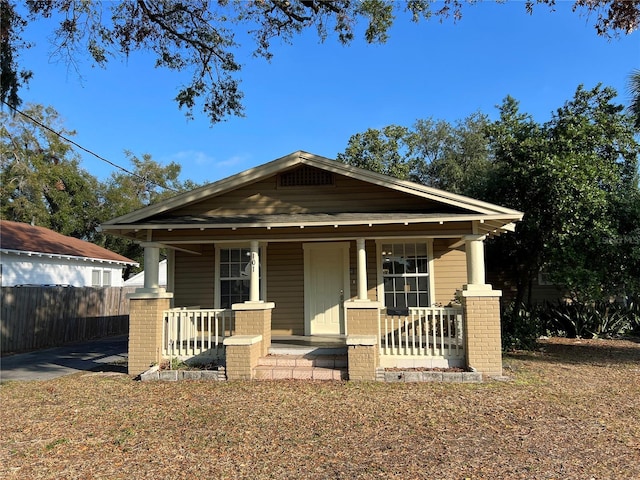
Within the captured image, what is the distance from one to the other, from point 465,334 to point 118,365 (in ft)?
23.6

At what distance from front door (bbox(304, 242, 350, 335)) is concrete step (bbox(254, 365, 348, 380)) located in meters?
2.52

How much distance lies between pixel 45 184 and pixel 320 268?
26.3m

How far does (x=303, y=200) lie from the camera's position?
31.8ft

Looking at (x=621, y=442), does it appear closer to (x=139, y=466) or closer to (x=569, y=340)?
(x=139, y=466)

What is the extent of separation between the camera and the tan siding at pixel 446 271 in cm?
1045

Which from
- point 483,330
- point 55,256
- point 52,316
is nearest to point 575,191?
point 483,330

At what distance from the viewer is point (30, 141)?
29.3 meters

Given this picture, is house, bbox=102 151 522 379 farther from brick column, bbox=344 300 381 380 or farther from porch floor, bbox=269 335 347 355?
porch floor, bbox=269 335 347 355

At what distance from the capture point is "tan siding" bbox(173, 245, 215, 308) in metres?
10.9

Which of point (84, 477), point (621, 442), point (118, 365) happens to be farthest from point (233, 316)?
point (621, 442)

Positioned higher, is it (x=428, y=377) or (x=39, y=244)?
(x=39, y=244)

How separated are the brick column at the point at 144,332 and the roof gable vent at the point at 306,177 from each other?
11.7 ft

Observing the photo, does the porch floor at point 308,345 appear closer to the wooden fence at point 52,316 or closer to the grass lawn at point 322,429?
the grass lawn at point 322,429

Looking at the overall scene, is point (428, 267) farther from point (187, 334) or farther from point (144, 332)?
point (144, 332)
